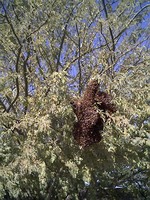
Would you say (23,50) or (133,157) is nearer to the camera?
(133,157)

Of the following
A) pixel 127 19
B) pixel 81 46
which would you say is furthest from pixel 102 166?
pixel 127 19

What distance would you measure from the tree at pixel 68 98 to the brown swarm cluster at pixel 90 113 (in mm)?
131

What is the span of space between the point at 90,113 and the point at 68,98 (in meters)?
0.44

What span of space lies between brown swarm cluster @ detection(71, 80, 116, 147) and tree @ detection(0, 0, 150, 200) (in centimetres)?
13

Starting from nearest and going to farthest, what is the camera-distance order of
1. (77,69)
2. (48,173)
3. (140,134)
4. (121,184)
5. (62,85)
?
(62,85), (48,173), (140,134), (77,69), (121,184)

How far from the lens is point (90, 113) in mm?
4293

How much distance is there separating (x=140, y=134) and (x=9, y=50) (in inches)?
130

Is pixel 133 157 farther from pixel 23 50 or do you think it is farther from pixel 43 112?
pixel 23 50

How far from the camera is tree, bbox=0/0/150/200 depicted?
4.60m

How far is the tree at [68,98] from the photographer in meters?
4.60

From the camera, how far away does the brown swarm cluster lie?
4.29 meters

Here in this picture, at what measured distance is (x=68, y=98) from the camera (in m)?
4.55

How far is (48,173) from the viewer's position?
4.81 m

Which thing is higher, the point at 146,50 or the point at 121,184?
the point at 146,50
